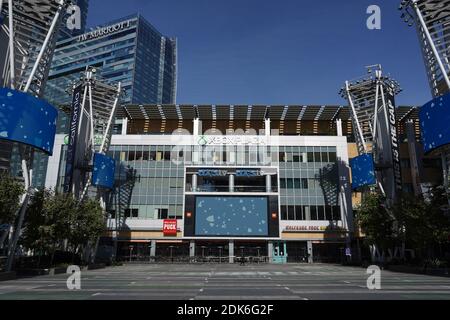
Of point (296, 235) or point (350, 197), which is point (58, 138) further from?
point (350, 197)

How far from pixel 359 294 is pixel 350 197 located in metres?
50.7

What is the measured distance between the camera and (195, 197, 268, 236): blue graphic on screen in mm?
62906

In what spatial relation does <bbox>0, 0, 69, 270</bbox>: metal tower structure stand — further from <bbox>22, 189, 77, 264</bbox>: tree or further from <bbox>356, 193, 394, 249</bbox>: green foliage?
<bbox>356, 193, 394, 249</bbox>: green foliage

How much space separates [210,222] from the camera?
6331 centimetres

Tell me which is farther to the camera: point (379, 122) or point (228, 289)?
point (379, 122)

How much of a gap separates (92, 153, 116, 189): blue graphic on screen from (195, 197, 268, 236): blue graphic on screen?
55.1 ft

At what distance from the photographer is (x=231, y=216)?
63375 millimetres

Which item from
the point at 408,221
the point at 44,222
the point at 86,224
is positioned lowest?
the point at 44,222

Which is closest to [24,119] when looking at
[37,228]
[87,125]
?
[37,228]

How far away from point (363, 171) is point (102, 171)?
3645cm

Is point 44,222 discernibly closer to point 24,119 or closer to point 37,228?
point 37,228

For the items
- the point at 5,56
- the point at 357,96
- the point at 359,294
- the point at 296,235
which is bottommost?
the point at 359,294

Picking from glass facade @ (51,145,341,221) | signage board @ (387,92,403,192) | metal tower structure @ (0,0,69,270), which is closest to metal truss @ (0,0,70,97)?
metal tower structure @ (0,0,69,270)
